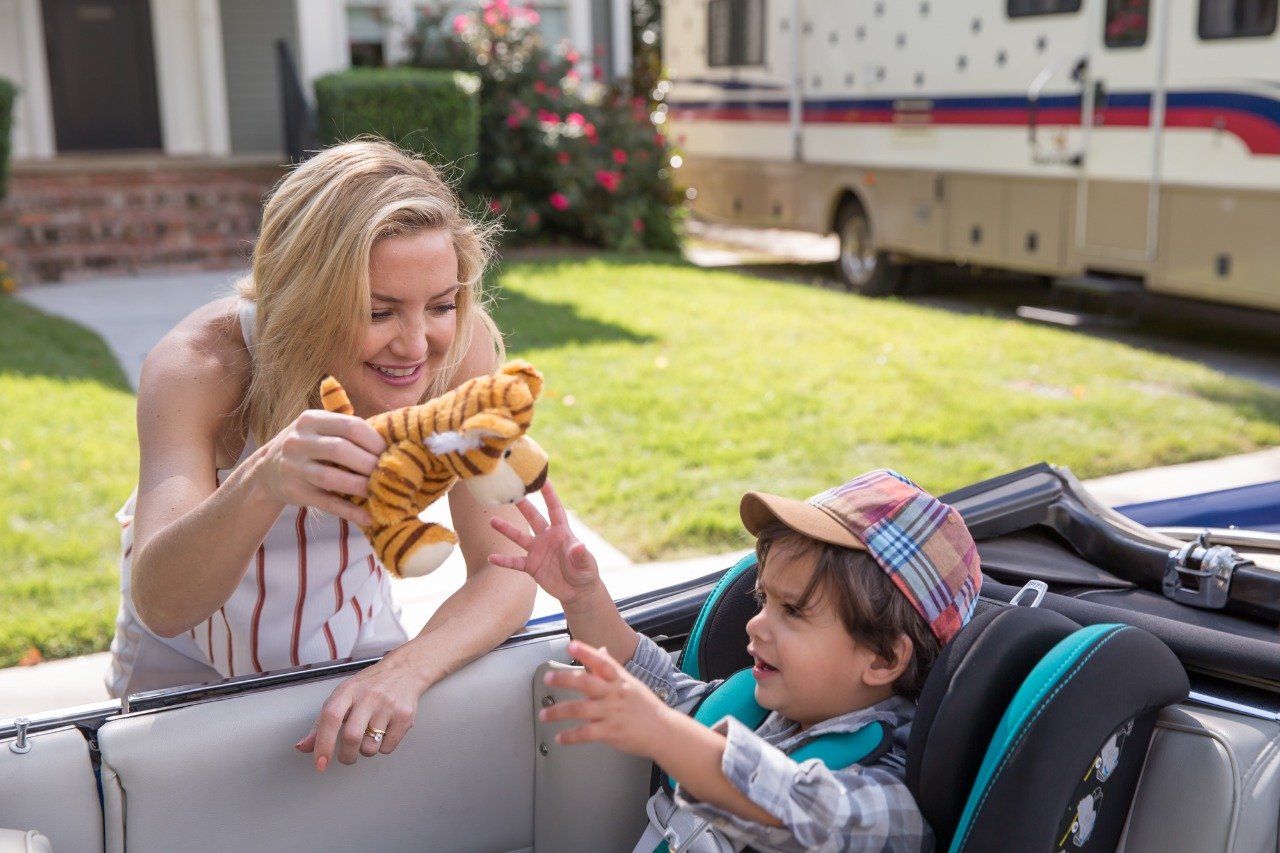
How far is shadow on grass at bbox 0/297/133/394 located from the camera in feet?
23.5

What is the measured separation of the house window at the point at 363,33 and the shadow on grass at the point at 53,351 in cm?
492

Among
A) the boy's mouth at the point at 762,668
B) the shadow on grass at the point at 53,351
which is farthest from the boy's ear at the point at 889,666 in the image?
the shadow on grass at the point at 53,351

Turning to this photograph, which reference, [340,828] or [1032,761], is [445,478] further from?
[1032,761]

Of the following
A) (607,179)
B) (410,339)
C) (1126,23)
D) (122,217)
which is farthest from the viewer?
(607,179)

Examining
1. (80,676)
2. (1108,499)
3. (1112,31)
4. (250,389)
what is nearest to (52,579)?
(80,676)

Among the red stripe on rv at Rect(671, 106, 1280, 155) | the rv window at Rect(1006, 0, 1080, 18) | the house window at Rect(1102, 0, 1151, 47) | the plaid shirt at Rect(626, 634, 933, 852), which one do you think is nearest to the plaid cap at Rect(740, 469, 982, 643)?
the plaid shirt at Rect(626, 634, 933, 852)

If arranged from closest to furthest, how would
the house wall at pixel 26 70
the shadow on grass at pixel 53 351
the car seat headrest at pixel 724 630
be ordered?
1. the car seat headrest at pixel 724 630
2. the shadow on grass at pixel 53 351
3. the house wall at pixel 26 70

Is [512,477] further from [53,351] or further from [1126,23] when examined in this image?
[1126,23]

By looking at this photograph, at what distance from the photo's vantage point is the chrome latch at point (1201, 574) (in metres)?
2.33

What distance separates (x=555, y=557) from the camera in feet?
6.97

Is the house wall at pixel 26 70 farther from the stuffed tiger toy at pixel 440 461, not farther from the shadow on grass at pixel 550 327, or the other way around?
the stuffed tiger toy at pixel 440 461

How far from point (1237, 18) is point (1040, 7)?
1.65 m

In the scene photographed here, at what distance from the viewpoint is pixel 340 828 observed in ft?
6.76

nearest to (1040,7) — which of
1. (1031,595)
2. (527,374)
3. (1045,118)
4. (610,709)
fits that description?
(1045,118)
